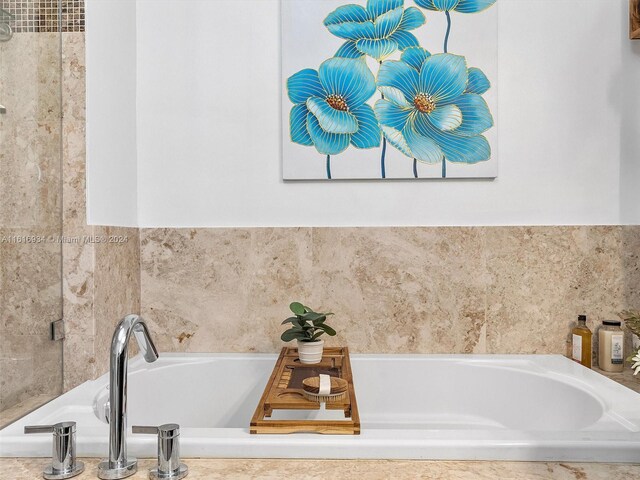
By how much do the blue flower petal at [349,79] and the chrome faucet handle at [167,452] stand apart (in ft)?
4.85

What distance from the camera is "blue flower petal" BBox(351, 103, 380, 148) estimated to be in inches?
82.4

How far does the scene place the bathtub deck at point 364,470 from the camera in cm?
107

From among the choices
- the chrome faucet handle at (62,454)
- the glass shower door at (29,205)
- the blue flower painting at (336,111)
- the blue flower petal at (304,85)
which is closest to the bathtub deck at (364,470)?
the chrome faucet handle at (62,454)

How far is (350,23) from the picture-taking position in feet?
6.86

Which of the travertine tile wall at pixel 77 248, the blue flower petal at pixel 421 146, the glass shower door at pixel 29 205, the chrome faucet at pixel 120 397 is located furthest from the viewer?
the blue flower petal at pixel 421 146

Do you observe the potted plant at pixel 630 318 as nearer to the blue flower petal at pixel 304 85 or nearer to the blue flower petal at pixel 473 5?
the blue flower petal at pixel 473 5

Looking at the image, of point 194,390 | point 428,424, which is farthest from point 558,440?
point 194,390

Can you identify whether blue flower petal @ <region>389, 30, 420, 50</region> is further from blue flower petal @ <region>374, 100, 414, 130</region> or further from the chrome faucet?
the chrome faucet

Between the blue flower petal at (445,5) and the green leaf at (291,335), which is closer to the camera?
the green leaf at (291,335)

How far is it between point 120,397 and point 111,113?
1228 mm

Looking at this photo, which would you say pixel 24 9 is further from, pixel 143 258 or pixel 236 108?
pixel 143 258

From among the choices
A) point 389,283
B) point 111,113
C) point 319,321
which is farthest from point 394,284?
point 111,113

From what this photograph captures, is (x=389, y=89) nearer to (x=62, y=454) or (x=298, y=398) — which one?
(x=298, y=398)

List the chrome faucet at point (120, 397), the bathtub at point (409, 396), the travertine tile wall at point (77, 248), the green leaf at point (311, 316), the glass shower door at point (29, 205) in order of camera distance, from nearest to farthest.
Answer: the chrome faucet at point (120, 397), the glass shower door at point (29, 205), the bathtub at point (409, 396), the travertine tile wall at point (77, 248), the green leaf at point (311, 316)
